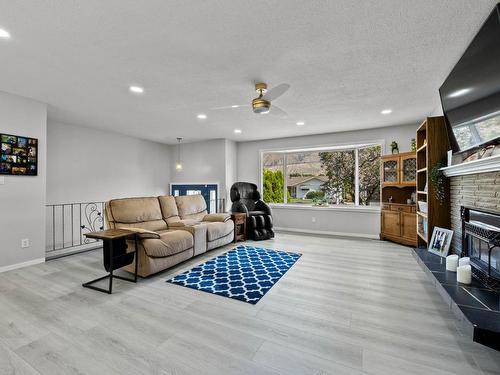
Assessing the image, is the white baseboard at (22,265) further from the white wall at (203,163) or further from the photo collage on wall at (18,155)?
the white wall at (203,163)

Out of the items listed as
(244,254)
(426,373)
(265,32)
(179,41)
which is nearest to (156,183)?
Answer: (244,254)

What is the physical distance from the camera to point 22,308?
2246 millimetres

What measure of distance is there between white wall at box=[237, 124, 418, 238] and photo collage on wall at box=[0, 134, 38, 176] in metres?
4.41

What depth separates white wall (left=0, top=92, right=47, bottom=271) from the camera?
3221 millimetres

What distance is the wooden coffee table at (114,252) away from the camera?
261cm

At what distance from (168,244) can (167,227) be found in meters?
0.95

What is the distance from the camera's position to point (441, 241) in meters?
2.87

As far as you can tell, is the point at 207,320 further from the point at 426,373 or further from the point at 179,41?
the point at 179,41

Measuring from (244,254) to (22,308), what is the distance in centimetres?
275

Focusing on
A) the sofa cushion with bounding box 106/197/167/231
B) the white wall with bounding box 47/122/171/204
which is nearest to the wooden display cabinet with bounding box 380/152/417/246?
Answer: the sofa cushion with bounding box 106/197/167/231

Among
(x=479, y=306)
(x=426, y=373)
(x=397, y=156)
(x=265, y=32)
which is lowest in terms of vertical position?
(x=426, y=373)

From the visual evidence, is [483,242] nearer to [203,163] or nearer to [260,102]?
[260,102]

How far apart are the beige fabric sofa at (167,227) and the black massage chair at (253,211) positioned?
1.74 feet

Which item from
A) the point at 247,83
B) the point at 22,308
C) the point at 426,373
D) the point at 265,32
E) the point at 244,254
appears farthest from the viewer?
the point at 244,254
